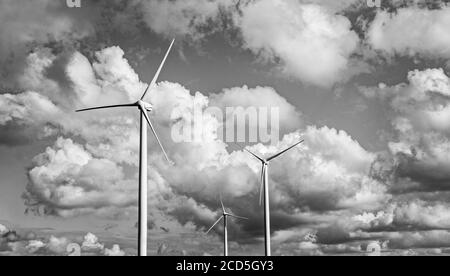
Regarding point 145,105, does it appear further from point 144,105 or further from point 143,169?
point 143,169

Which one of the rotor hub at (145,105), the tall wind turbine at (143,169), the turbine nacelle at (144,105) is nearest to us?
the tall wind turbine at (143,169)

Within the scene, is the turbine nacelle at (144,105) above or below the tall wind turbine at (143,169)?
above

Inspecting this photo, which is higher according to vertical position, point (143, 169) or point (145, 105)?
point (145, 105)

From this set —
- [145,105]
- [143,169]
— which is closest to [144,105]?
[145,105]

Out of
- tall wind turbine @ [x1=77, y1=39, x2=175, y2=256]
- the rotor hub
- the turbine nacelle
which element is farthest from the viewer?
the rotor hub

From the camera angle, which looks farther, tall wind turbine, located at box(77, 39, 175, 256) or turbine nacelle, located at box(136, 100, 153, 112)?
turbine nacelle, located at box(136, 100, 153, 112)

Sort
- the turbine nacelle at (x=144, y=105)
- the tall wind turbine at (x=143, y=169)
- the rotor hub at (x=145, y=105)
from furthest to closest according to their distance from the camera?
the rotor hub at (x=145, y=105), the turbine nacelle at (x=144, y=105), the tall wind turbine at (x=143, y=169)

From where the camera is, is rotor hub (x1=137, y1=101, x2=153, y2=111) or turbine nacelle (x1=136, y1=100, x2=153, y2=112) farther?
rotor hub (x1=137, y1=101, x2=153, y2=111)

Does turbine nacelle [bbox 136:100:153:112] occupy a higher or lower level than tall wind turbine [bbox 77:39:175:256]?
higher

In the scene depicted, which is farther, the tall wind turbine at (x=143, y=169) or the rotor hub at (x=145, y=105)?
the rotor hub at (x=145, y=105)

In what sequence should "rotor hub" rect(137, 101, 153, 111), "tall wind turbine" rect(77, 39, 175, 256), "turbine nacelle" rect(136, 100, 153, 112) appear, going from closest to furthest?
1. "tall wind turbine" rect(77, 39, 175, 256)
2. "turbine nacelle" rect(136, 100, 153, 112)
3. "rotor hub" rect(137, 101, 153, 111)
